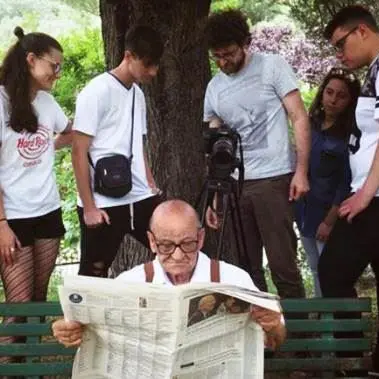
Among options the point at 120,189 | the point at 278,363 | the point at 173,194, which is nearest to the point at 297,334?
the point at 278,363

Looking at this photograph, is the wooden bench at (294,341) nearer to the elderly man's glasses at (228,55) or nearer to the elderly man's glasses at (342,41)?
the elderly man's glasses at (342,41)

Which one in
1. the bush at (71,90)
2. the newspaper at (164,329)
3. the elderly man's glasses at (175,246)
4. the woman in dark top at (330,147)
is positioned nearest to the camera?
the newspaper at (164,329)

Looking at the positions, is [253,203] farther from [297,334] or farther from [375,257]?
[297,334]

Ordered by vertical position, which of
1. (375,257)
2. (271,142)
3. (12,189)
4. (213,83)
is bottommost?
(375,257)

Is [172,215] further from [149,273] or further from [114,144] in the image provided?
[114,144]

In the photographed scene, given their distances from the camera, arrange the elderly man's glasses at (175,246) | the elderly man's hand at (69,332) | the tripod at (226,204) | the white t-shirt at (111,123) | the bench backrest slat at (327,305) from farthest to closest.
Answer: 1. the tripod at (226,204)
2. the white t-shirt at (111,123)
3. the bench backrest slat at (327,305)
4. the elderly man's glasses at (175,246)
5. the elderly man's hand at (69,332)

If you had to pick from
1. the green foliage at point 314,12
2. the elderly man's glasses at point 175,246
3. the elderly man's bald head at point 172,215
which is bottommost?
the elderly man's glasses at point 175,246

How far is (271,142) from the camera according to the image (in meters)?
3.84

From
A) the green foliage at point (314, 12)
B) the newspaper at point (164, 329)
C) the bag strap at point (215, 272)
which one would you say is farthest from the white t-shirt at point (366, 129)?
the green foliage at point (314, 12)

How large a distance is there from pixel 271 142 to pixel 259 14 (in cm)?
594

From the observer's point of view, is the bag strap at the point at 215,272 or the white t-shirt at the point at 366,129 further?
the white t-shirt at the point at 366,129

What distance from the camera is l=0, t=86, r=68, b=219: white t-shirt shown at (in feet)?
10.9

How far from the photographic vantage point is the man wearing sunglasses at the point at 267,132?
378 cm

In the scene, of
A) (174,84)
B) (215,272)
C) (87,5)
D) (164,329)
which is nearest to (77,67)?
(87,5)
